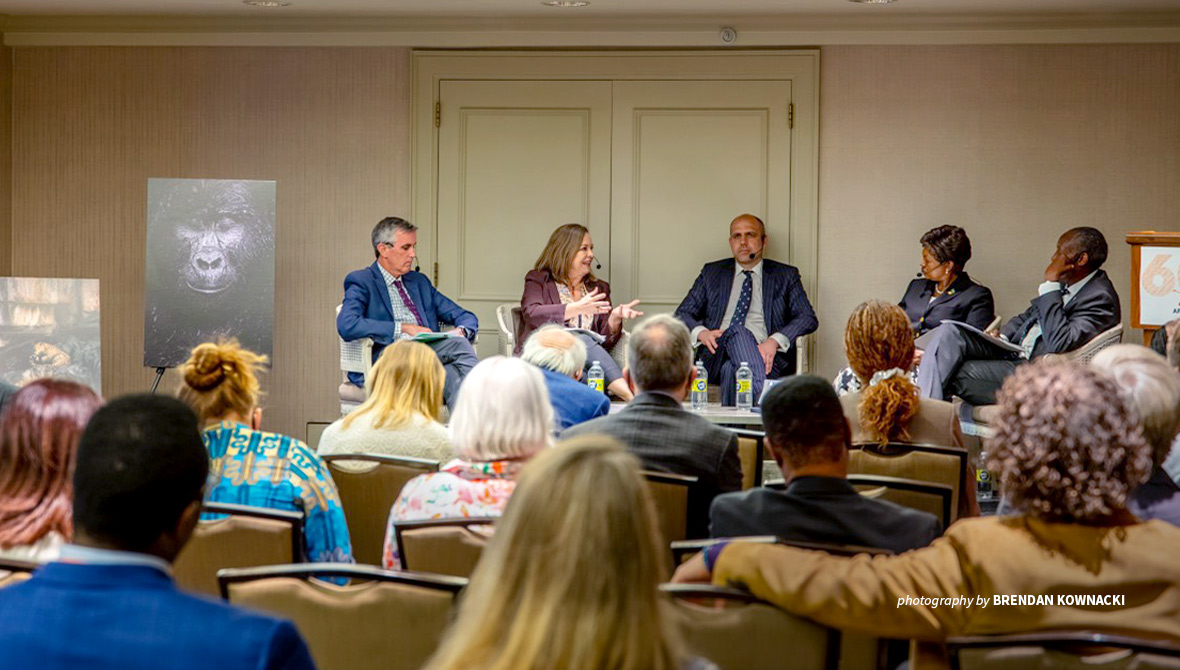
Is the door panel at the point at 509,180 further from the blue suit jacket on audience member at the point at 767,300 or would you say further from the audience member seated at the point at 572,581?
the audience member seated at the point at 572,581

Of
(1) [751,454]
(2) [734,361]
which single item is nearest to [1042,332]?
(2) [734,361]

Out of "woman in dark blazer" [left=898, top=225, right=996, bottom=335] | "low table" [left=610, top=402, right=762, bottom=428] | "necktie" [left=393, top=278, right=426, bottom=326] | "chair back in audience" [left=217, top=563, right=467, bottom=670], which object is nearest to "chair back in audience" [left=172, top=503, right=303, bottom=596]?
"chair back in audience" [left=217, top=563, right=467, bottom=670]

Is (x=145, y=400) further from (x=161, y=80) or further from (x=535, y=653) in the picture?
(x=161, y=80)

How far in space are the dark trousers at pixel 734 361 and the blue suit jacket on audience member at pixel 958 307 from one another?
0.79 m

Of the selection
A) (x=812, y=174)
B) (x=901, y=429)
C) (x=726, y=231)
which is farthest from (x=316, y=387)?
(x=901, y=429)

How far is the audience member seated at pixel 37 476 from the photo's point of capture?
86.7 inches

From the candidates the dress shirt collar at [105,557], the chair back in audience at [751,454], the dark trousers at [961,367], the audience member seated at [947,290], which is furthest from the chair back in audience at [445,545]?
the audience member seated at [947,290]

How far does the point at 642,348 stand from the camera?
347 cm

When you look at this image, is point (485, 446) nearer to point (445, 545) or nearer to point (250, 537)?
point (445, 545)

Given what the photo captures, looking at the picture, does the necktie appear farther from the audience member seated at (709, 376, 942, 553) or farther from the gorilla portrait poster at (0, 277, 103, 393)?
the audience member seated at (709, 376, 942, 553)

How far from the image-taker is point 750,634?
6.19ft

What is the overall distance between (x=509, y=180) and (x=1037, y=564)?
250 inches

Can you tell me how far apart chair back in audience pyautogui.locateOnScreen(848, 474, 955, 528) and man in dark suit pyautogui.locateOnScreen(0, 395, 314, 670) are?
1618mm

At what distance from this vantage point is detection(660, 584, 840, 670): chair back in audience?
1.88m
